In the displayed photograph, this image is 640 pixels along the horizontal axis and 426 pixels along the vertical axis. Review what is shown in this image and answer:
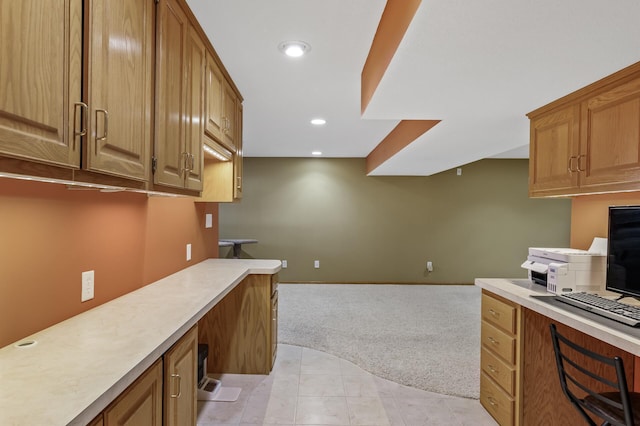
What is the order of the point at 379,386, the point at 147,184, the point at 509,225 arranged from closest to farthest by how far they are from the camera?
1. the point at 147,184
2. the point at 379,386
3. the point at 509,225

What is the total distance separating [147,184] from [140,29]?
2.03 ft

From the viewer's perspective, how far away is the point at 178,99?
5.63 ft

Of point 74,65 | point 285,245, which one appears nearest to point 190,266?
point 74,65

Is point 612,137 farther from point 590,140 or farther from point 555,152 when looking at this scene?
point 555,152

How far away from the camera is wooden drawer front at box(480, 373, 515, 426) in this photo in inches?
83.0

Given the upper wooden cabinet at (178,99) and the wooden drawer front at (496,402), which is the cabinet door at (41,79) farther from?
the wooden drawer front at (496,402)

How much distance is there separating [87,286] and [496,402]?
2.51m

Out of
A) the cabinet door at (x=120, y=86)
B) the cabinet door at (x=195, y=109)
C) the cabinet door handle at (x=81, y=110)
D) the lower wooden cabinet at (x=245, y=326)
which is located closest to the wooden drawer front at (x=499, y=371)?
the lower wooden cabinet at (x=245, y=326)

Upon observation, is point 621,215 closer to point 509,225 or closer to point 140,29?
point 140,29

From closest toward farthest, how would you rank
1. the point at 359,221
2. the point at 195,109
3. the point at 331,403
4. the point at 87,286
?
the point at 87,286 → the point at 195,109 → the point at 331,403 → the point at 359,221

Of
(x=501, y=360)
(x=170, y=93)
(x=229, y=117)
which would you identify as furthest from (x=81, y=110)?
(x=501, y=360)

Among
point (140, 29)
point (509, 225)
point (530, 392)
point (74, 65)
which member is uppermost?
point (140, 29)

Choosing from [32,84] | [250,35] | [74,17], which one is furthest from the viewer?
[250,35]

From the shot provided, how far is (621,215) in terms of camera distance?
184 cm
